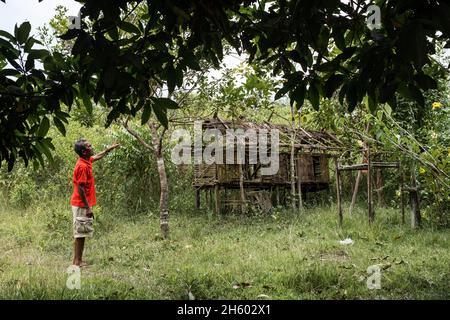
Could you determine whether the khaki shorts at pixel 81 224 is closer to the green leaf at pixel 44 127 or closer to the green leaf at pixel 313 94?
the green leaf at pixel 44 127

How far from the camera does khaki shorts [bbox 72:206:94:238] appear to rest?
592cm

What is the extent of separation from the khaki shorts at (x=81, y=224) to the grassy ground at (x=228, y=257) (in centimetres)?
46

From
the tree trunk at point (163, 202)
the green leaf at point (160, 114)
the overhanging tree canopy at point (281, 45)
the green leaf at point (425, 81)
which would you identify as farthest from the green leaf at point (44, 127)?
the tree trunk at point (163, 202)

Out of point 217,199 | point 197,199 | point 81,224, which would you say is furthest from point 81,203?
point 197,199

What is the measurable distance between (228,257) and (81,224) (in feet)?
6.23

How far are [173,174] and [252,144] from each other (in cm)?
255

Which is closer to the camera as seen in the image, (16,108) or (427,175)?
(16,108)

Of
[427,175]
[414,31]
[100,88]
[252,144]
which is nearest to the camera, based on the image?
[414,31]

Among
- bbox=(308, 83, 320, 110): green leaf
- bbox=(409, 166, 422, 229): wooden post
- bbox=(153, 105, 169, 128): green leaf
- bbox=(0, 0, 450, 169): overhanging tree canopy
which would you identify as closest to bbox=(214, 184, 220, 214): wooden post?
bbox=(409, 166, 422, 229): wooden post

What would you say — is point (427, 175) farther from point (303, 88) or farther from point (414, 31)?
point (414, 31)

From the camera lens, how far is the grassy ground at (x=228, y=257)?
4.36m

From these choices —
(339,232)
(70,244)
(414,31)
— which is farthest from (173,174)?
(414,31)

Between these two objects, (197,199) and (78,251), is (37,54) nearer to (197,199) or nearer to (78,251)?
(78,251)
